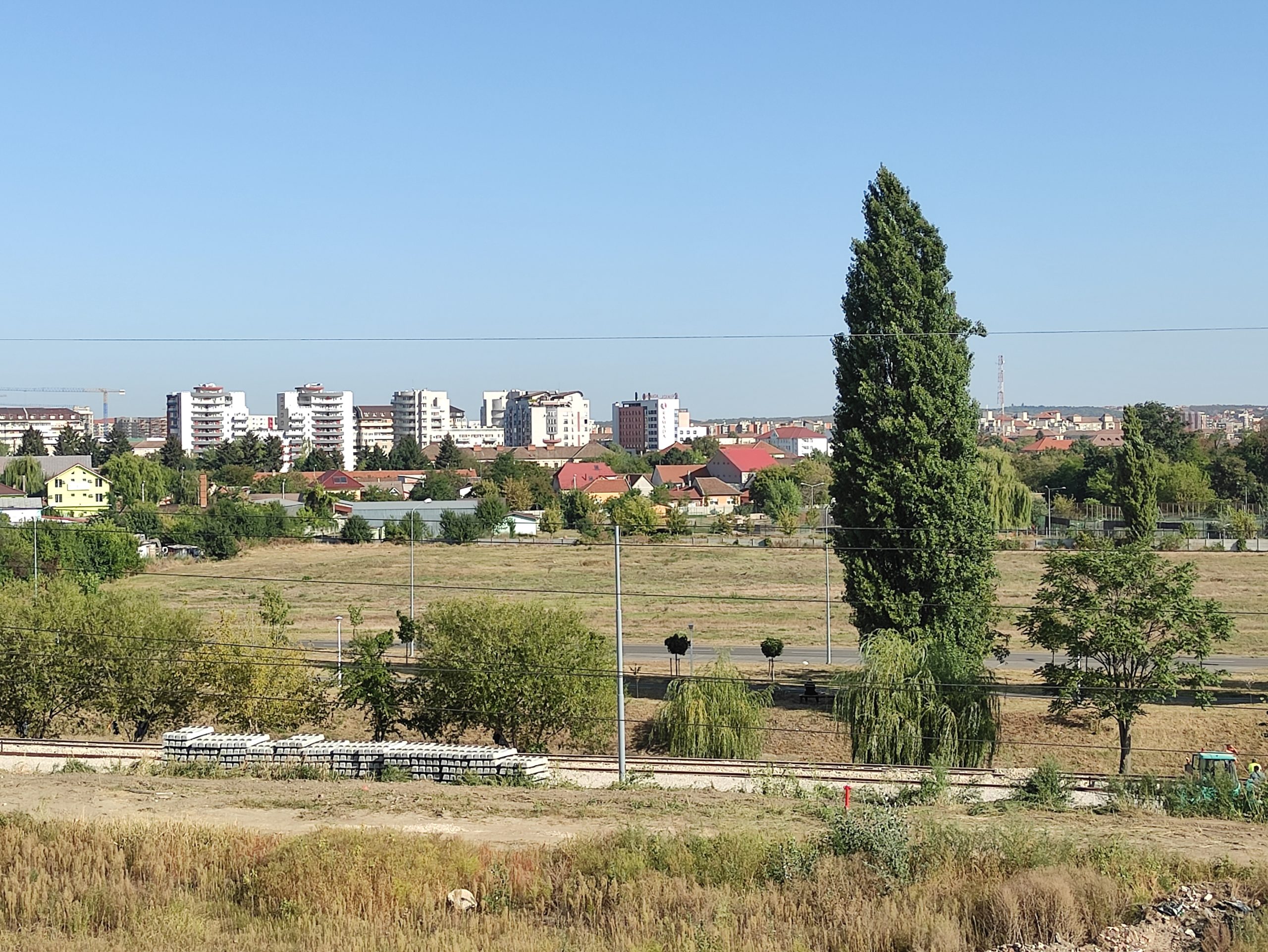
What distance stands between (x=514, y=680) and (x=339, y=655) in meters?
9.91

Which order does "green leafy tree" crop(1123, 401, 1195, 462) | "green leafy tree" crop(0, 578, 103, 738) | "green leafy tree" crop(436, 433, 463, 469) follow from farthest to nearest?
1. "green leafy tree" crop(436, 433, 463, 469)
2. "green leafy tree" crop(1123, 401, 1195, 462)
3. "green leafy tree" crop(0, 578, 103, 738)

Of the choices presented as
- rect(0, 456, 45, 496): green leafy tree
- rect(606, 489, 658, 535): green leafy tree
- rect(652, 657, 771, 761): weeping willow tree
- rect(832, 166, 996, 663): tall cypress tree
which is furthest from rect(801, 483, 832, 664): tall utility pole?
rect(0, 456, 45, 496): green leafy tree

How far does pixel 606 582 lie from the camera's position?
52.1 meters

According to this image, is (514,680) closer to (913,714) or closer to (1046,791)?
(913,714)

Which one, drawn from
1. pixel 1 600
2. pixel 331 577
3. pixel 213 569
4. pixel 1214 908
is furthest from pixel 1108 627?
pixel 213 569

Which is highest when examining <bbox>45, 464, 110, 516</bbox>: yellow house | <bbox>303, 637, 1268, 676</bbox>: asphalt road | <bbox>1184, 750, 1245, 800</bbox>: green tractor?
<bbox>45, 464, 110, 516</bbox>: yellow house

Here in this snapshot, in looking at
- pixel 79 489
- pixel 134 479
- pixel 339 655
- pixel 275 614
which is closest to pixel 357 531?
pixel 79 489

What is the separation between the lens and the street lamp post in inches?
1075

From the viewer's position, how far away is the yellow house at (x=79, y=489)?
81.9 meters

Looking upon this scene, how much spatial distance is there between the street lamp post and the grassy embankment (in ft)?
40.5

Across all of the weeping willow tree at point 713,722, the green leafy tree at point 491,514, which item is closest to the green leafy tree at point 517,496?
the green leafy tree at point 491,514

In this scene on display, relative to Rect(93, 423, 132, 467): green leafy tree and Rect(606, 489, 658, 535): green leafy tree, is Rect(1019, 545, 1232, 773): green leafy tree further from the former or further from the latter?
Rect(93, 423, 132, 467): green leafy tree

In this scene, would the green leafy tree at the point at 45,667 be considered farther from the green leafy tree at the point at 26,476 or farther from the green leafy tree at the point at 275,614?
the green leafy tree at the point at 26,476

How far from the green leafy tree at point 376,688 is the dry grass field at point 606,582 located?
11.4 metres
